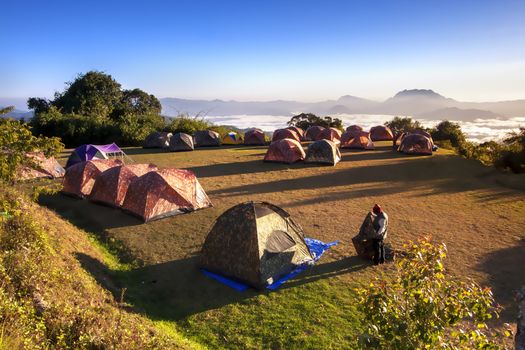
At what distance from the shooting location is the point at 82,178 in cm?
1619

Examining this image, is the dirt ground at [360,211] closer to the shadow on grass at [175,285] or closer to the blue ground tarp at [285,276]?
the shadow on grass at [175,285]

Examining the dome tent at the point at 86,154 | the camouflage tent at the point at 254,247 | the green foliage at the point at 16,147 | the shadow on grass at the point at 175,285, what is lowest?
the shadow on grass at the point at 175,285

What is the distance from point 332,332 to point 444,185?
15872 millimetres

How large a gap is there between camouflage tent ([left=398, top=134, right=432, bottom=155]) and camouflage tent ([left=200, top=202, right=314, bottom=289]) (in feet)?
78.0

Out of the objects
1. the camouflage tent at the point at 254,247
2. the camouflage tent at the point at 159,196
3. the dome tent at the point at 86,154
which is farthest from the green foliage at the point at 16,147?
the dome tent at the point at 86,154

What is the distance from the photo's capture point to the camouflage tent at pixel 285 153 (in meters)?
26.0

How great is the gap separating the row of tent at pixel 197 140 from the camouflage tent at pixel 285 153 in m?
11.1

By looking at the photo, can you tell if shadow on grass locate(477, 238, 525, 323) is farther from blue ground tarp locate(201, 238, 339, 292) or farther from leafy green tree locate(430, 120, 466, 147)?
leafy green tree locate(430, 120, 466, 147)

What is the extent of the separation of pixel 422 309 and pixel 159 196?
11.6 meters

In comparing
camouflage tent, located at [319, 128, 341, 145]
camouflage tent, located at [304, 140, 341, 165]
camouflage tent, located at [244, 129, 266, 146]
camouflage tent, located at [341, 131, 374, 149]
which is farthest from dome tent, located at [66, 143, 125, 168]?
camouflage tent, located at [319, 128, 341, 145]

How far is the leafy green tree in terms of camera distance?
136 feet

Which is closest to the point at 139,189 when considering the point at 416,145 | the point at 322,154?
the point at 322,154

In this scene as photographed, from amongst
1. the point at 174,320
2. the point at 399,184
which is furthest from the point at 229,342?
the point at 399,184

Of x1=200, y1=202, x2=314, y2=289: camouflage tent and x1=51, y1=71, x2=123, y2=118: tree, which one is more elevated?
x1=51, y1=71, x2=123, y2=118: tree
